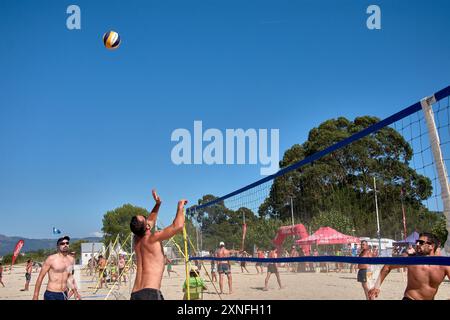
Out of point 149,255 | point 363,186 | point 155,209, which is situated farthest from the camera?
point 363,186

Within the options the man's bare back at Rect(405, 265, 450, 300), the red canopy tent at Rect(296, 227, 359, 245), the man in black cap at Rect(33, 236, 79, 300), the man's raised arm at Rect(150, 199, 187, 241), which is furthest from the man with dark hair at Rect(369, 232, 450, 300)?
the man in black cap at Rect(33, 236, 79, 300)

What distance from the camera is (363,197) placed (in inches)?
239

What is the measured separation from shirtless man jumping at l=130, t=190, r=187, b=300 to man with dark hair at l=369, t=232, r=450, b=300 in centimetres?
222

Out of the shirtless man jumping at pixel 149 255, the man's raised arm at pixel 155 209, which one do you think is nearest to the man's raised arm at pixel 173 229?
the shirtless man jumping at pixel 149 255

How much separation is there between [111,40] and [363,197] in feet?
28.1

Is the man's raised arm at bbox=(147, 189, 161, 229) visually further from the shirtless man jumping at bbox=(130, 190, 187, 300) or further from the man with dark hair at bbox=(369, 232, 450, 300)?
the man with dark hair at bbox=(369, 232, 450, 300)

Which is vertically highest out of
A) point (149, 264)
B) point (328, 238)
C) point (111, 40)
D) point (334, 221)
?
point (111, 40)

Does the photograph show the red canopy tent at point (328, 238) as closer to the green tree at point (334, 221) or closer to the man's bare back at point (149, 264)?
the green tree at point (334, 221)

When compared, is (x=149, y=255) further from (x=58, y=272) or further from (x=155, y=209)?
(x=58, y=272)

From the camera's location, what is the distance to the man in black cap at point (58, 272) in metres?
7.13

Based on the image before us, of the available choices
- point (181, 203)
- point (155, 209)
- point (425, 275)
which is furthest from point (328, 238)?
point (181, 203)

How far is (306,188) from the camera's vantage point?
7555mm
